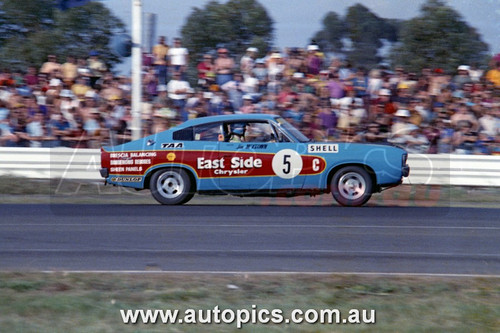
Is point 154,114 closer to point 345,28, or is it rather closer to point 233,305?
point 233,305

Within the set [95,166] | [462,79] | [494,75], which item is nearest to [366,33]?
[494,75]

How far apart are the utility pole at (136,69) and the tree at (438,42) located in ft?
38.4

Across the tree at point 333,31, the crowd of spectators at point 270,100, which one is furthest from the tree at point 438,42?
the crowd of spectators at point 270,100

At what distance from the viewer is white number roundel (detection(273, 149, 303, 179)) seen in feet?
41.5

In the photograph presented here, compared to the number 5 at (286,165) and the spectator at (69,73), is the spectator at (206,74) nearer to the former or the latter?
the spectator at (69,73)

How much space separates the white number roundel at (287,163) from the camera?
12.6 metres

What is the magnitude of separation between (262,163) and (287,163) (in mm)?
414

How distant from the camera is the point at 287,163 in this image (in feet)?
41.6

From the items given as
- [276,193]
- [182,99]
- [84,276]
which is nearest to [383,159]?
[276,193]

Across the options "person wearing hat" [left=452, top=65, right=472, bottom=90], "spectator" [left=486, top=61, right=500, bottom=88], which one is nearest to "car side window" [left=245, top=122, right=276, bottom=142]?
"person wearing hat" [left=452, top=65, right=472, bottom=90]

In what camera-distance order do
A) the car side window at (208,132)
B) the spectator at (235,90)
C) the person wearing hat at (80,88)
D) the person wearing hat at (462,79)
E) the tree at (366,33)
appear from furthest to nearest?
the tree at (366,33), the person wearing hat at (80,88), the person wearing hat at (462,79), the spectator at (235,90), the car side window at (208,132)

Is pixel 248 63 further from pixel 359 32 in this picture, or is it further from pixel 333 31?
pixel 359 32

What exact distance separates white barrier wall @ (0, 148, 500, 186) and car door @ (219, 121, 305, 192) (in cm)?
406

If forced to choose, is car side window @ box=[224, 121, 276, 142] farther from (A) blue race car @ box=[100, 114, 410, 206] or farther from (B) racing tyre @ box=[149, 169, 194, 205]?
(B) racing tyre @ box=[149, 169, 194, 205]
